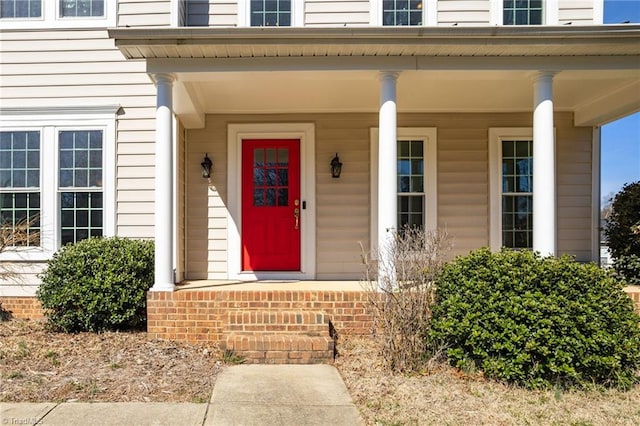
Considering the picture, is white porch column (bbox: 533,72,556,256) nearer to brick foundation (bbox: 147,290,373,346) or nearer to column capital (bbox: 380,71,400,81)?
column capital (bbox: 380,71,400,81)

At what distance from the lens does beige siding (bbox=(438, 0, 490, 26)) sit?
637 cm

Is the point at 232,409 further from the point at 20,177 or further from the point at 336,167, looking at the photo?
the point at 20,177

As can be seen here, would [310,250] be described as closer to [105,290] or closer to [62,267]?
[105,290]

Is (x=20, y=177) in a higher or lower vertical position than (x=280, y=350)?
higher

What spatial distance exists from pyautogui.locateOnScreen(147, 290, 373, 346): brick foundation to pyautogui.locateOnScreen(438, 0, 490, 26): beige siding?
4.33 metres

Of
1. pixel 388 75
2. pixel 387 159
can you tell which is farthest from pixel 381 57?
pixel 387 159

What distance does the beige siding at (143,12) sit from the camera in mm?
6160

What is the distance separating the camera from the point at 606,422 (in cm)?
307

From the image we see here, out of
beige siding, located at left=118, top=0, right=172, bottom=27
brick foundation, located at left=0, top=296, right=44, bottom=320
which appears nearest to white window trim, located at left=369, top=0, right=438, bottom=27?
beige siding, located at left=118, top=0, right=172, bottom=27

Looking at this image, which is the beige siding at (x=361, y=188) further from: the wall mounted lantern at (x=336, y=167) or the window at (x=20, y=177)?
the window at (x=20, y=177)

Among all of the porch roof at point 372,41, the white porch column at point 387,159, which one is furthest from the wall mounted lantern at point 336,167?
the porch roof at point 372,41

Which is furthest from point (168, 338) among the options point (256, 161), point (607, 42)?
point (607, 42)

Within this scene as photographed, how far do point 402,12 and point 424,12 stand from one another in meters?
0.32

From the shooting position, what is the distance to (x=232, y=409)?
3213 mm
